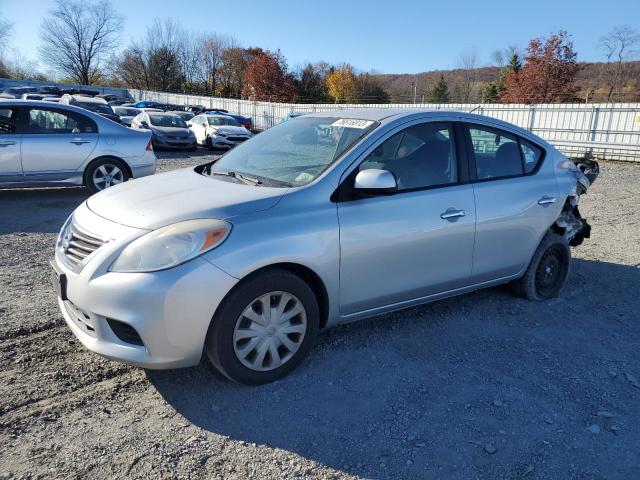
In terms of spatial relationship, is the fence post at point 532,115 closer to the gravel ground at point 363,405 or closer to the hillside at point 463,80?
the gravel ground at point 363,405

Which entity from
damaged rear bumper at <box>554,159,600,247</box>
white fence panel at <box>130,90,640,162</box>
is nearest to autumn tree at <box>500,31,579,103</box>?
white fence panel at <box>130,90,640,162</box>

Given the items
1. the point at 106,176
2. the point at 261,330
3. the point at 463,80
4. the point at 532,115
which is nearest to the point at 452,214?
the point at 261,330

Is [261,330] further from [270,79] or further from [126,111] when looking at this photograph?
[270,79]

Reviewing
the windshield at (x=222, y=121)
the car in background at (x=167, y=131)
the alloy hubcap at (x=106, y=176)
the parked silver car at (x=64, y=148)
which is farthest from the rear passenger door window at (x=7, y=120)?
the windshield at (x=222, y=121)

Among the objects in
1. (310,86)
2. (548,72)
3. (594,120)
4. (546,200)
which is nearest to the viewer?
(546,200)

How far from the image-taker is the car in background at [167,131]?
1847 centimetres

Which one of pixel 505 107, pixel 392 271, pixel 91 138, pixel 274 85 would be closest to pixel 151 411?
pixel 392 271

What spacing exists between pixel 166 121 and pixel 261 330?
18.1 m

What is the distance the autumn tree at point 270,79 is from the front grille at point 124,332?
56234mm

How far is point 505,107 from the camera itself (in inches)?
896

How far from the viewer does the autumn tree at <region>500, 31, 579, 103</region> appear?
1549 inches

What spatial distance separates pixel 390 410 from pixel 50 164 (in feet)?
24.3

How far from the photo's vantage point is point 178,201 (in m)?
3.20

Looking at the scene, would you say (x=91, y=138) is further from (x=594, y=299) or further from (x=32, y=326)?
(x=594, y=299)
